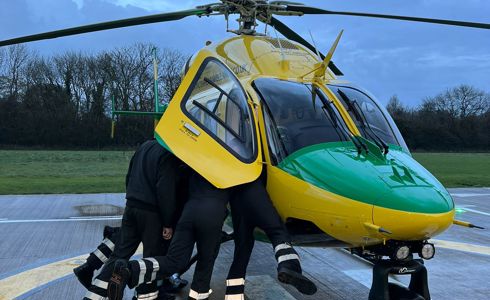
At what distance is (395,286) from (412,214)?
2.58ft

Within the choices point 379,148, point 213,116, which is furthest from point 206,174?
point 379,148

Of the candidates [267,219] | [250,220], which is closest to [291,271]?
[267,219]

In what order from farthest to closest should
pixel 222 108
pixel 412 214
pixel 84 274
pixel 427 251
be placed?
pixel 84 274, pixel 222 108, pixel 427 251, pixel 412 214

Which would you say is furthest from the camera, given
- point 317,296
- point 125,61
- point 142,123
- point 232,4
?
point 125,61

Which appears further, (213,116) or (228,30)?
(228,30)

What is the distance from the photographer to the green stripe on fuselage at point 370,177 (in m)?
3.11

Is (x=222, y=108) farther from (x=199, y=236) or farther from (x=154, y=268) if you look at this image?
(x=154, y=268)

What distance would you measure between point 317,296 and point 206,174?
87.9 inches

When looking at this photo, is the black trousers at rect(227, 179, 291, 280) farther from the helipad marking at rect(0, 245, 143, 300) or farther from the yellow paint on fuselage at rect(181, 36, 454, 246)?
the helipad marking at rect(0, 245, 143, 300)

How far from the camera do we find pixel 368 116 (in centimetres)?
418

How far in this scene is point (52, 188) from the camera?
1388 centimetres

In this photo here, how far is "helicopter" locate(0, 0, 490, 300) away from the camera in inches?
125

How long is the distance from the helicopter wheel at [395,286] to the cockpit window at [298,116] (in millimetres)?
1087

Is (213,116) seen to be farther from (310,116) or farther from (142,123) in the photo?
(142,123)
